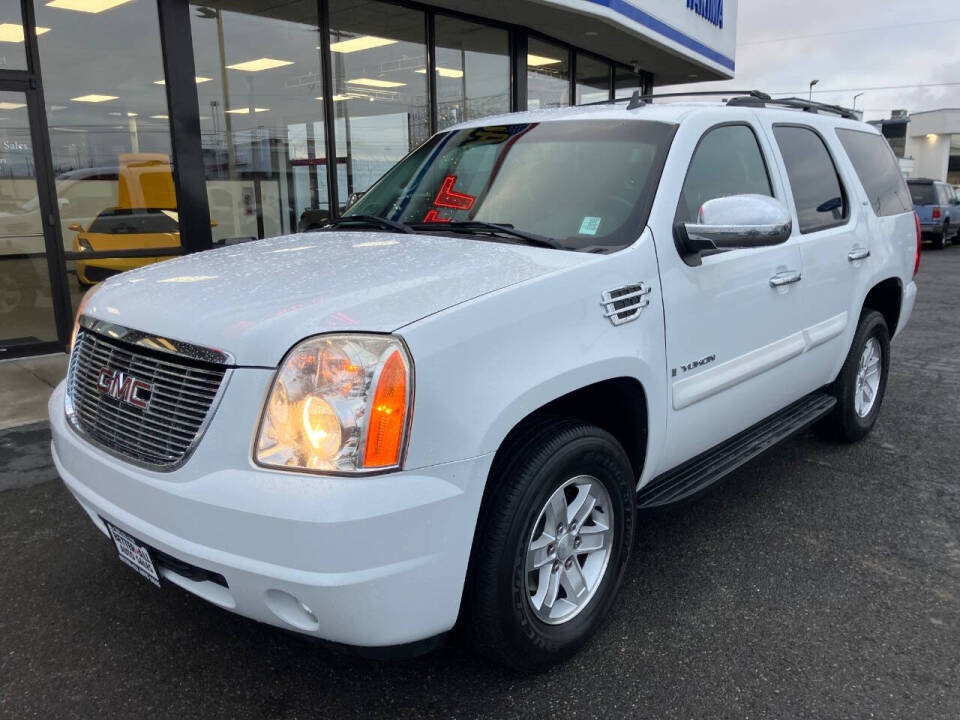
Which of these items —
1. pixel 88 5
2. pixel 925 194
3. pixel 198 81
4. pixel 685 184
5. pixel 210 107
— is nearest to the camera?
pixel 685 184

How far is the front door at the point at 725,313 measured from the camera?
116 inches

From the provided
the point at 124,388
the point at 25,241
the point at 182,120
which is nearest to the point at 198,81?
the point at 182,120

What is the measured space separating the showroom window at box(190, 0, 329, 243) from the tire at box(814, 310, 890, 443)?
18.8 feet

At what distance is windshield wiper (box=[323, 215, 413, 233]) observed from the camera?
3.36 metres

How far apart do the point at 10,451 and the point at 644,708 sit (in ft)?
13.7

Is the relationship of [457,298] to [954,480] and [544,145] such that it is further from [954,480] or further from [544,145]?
[954,480]

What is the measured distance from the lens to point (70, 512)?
3900 mm

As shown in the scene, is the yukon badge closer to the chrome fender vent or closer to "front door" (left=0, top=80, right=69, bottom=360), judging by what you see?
the chrome fender vent

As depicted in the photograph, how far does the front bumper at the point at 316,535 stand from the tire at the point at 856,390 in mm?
3145

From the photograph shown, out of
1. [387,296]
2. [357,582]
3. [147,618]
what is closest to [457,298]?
[387,296]

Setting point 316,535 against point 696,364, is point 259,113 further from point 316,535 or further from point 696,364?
point 316,535

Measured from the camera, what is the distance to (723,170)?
341 centimetres

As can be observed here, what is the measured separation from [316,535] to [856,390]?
3820 mm

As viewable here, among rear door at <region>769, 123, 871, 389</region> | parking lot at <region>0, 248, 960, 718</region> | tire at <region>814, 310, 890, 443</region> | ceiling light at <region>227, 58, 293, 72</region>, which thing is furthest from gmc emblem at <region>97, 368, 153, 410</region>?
ceiling light at <region>227, 58, 293, 72</region>
